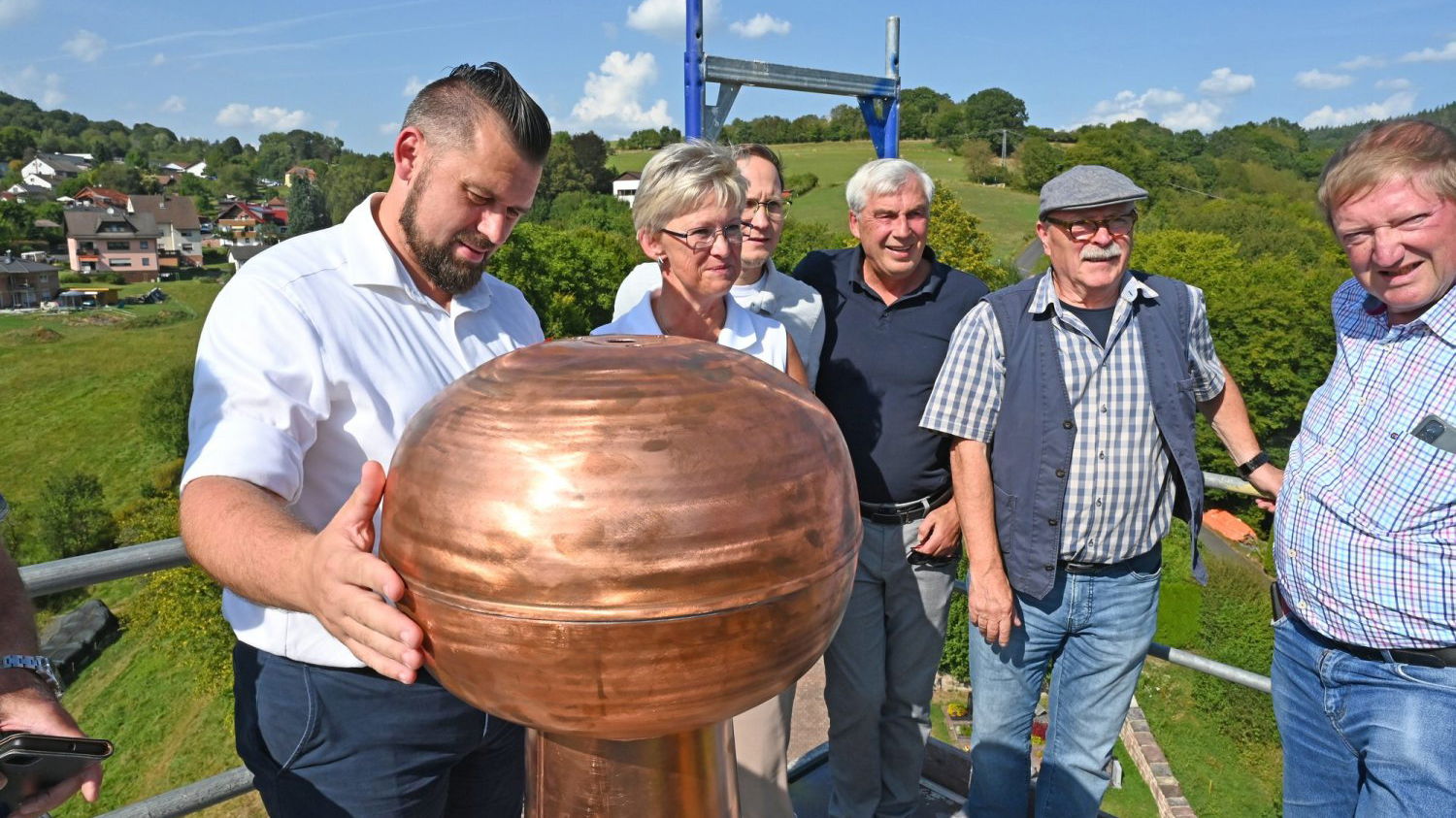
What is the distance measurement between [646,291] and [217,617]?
27.7 m

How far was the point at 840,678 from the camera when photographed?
383 cm

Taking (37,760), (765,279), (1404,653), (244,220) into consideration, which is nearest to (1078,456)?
(1404,653)

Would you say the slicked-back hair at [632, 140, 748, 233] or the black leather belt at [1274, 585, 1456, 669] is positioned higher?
the slicked-back hair at [632, 140, 748, 233]

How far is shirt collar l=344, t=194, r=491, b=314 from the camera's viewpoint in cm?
220

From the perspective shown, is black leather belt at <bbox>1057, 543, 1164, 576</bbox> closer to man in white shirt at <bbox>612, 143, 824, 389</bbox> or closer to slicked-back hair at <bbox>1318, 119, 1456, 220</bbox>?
man in white shirt at <bbox>612, 143, 824, 389</bbox>

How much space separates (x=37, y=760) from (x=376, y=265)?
1.16m

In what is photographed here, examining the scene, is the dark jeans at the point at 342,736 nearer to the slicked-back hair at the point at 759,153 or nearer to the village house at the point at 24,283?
the slicked-back hair at the point at 759,153

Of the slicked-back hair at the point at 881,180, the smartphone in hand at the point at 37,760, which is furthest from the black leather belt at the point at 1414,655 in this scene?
the smartphone in hand at the point at 37,760

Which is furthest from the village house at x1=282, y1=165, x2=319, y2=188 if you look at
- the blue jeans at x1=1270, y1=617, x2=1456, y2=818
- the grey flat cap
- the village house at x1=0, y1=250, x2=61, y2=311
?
the blue jeans at x1=1270, y1=617, x2=1456, y2=818

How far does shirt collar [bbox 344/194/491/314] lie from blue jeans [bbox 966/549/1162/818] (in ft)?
7.24

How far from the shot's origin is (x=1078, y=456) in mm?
3287

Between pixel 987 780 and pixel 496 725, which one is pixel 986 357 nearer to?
pixel 987 780

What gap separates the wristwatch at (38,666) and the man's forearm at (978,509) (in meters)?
2.61

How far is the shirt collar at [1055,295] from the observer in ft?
11.0
